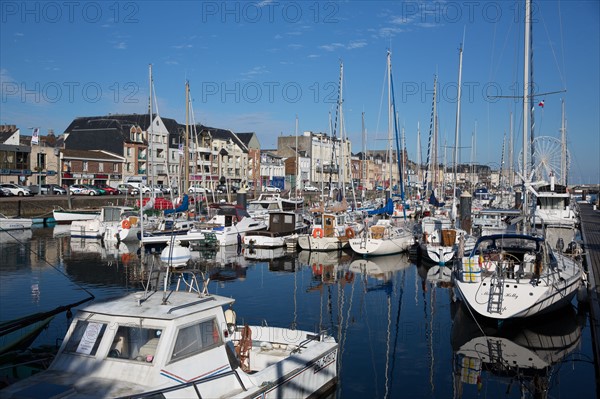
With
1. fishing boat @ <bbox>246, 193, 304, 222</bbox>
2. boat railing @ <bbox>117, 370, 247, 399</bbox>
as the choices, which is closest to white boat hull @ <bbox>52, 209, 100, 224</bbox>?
fishing boat @ <bbox>246, 193, 304, 222</bbox>

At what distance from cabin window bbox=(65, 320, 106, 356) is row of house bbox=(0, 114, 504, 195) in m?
53.1

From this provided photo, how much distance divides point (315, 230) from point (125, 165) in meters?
60.4

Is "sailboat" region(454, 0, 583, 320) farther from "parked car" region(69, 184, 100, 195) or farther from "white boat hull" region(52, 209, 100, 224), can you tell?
"parked car" region(69, 184, 100, 195)

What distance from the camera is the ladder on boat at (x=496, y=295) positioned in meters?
18.5

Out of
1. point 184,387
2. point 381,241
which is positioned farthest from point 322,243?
point 184,387

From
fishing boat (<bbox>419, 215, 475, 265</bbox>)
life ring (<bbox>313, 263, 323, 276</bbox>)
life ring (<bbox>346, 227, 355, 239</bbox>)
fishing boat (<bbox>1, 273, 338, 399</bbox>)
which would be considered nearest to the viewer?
fishing boat (<bbox>1, 273, 338, 399</bbox>)

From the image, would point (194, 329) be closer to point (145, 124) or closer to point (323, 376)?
point (323, 376)

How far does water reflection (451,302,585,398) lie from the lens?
1457cm

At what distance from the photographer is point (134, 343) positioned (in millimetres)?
10062

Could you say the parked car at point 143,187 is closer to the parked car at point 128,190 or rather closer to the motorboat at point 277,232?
the parked car at point 128,190

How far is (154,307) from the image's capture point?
10672 millimetres

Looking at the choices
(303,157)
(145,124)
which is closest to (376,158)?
(303,157)

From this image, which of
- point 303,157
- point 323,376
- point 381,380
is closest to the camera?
point 323,376

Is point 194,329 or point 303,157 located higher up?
point 303,157
